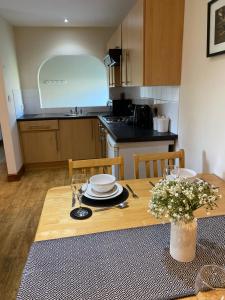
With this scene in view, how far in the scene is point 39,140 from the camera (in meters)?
4.05

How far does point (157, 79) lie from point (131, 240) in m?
1.60

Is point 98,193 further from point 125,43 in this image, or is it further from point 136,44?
point 125,43

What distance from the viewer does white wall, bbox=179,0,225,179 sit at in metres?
1.62

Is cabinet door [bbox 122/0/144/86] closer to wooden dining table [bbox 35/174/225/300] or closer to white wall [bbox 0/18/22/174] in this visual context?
wooden dining table [bbox 35/174/225/300]

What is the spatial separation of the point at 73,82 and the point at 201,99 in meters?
3.64

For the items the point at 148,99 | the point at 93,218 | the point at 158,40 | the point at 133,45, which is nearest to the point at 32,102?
the point at 148,99

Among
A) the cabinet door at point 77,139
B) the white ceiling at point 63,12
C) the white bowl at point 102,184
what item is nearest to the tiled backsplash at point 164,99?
the cabinet door at point 77,139

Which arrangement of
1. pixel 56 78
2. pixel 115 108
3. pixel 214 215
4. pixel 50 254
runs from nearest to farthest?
1. pixel 50 254
2. pixel 214 215
3. pixel 115 108
4. pixel 56 78

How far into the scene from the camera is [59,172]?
13.2 ft

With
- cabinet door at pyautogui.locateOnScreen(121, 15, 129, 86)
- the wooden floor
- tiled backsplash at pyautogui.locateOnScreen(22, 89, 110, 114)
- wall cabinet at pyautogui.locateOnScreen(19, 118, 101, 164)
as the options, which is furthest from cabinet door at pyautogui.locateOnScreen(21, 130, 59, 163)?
cabinet door at pyautogui.locateOnScreen(121, 15, 129, 86)

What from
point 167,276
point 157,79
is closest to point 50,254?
point 167,276

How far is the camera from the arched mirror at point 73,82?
484 centimetres

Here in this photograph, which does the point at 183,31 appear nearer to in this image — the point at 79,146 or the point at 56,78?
the point at 79,146

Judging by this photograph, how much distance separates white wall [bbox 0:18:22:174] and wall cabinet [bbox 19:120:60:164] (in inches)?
6.5
